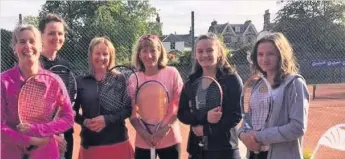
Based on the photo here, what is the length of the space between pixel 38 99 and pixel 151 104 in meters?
0.85

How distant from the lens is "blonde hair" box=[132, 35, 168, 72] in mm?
3176

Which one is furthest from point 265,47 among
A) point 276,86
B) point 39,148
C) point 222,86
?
point 39,148

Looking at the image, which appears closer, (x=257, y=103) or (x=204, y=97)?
(x=257, y=103)

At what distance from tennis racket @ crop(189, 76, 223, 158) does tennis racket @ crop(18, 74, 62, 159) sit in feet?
2.93

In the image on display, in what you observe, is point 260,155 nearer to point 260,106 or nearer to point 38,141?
point 260,106

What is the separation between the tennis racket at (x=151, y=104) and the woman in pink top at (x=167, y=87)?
4cm

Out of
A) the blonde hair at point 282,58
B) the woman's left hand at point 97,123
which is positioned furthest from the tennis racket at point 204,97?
the woman's left hand at point 97,123

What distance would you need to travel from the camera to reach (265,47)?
105 inches

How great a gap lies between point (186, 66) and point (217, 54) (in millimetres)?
5014

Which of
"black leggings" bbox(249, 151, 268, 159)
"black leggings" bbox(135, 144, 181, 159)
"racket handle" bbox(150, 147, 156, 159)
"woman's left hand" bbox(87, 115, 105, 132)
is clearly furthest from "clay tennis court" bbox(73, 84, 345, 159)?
"black leggings" bbox(249, 151, 268, 159)

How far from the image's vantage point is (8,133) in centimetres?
248

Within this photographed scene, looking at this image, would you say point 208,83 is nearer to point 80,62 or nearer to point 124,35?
point 80,62

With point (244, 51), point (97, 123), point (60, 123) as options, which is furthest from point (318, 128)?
point (60, 123)

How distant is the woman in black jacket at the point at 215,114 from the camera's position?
2.89m
